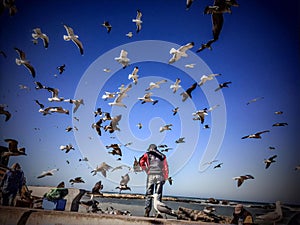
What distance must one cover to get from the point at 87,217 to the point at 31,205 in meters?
1.82

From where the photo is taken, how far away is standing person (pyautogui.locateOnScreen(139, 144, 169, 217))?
530 centimetres

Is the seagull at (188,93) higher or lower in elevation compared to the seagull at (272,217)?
higher

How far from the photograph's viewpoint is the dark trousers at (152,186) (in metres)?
5.26

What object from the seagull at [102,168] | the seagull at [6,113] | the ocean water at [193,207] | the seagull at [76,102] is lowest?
the ocean water at [193,207]

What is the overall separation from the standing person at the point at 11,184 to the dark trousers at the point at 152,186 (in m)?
2.66

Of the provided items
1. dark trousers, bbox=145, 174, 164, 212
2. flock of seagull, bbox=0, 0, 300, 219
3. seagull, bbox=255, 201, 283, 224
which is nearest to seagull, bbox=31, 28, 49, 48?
flock of seagull, bbox=0, 0, 300, 219

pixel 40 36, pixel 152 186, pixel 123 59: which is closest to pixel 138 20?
pixel 123 59

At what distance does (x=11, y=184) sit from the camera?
5.35 metres

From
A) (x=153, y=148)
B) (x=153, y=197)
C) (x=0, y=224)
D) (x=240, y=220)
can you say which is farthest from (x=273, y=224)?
(x=0, y=224)

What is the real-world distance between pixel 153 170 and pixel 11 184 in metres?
2.95

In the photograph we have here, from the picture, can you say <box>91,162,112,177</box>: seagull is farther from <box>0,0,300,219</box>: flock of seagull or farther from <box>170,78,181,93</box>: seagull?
<box>170,78,181,93</box>: seagull

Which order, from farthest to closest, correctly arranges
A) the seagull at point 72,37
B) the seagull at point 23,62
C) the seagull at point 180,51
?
1. the seagull at point 23,62
2. the seagull at point 72,37
3. the seagull at point 180,51

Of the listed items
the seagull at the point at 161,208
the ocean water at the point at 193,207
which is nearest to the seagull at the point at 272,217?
the ocean water at the point at 193,207

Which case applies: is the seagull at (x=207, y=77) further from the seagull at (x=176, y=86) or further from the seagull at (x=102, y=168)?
the seagull at (x=102, y=168)
